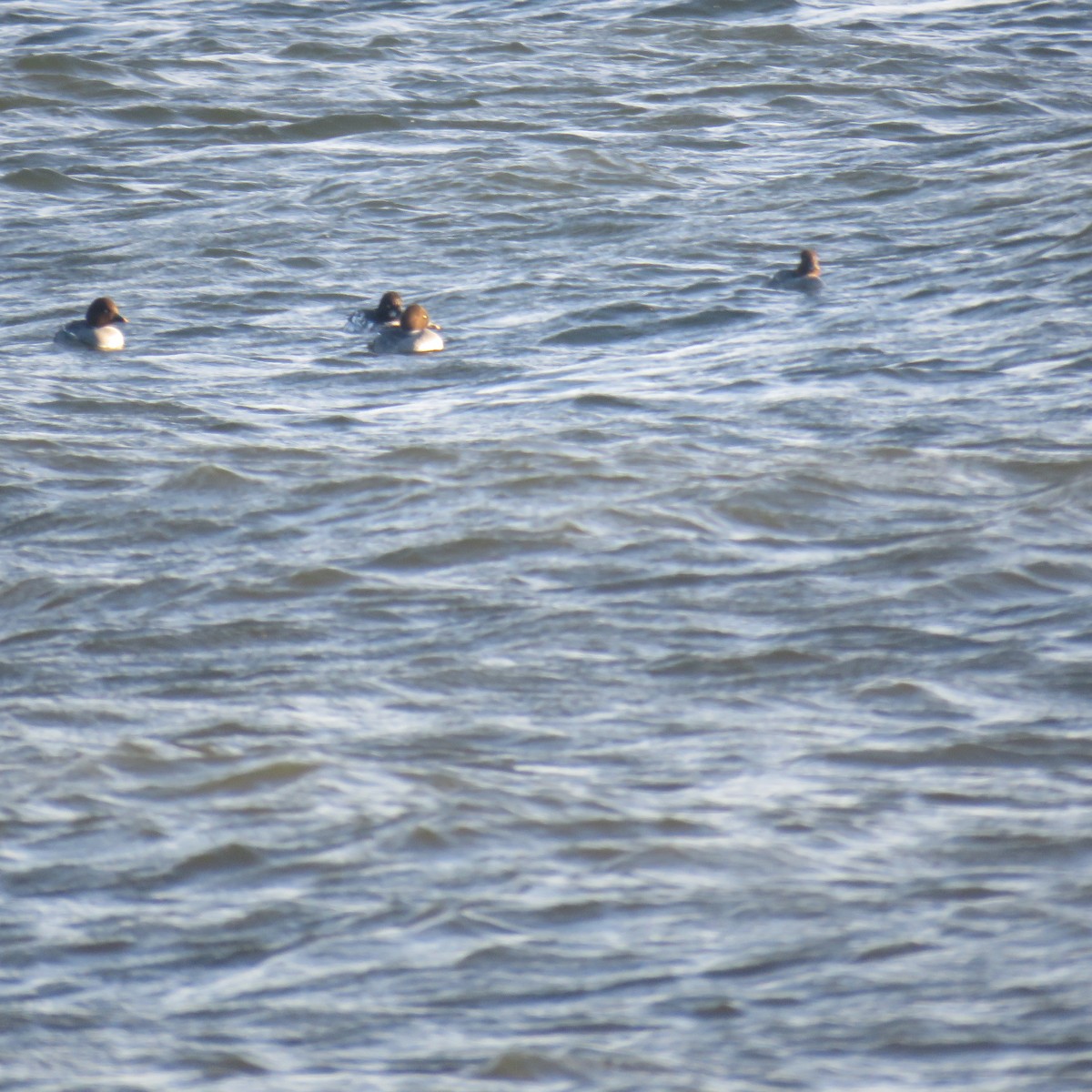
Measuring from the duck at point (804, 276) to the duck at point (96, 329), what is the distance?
4675 mm

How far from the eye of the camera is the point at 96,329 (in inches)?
525

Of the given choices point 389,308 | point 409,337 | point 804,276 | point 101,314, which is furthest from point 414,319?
point 804,276

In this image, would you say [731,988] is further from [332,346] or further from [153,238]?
[153,238]

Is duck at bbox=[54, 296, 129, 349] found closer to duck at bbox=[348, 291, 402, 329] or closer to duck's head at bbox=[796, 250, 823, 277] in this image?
duck at bbox=[348, 291, 402, 329]

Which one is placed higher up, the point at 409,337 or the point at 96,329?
the point at 96,329

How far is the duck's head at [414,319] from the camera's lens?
13.1m

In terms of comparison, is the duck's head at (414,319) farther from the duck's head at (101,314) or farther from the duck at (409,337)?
the duck's head at (101,314)

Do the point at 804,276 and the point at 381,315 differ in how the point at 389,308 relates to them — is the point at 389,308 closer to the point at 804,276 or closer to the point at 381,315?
the point at 381,315

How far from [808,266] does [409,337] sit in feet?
9.92

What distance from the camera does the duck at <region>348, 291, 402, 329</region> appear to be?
13594mm

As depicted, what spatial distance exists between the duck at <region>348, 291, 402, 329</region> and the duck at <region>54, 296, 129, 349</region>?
1643mm

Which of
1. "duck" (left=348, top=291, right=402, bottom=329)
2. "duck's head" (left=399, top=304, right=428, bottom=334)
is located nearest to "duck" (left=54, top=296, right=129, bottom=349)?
"duck" (left=348, top=291, right=402, bottom=329)

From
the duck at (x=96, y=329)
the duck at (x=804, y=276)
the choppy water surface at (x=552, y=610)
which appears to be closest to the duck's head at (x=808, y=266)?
the duck at (x=804, y=276)

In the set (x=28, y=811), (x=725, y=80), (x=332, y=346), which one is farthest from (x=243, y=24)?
(x=28, y=811)
